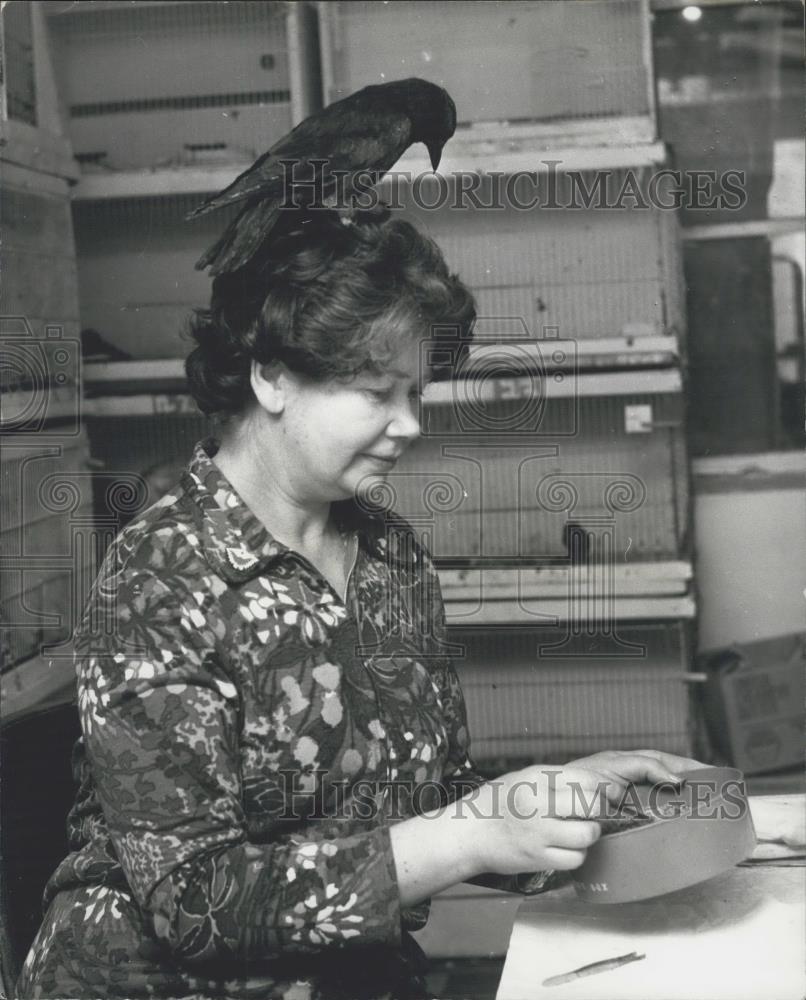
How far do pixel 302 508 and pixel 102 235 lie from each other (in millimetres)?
1400

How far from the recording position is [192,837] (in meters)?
1.11

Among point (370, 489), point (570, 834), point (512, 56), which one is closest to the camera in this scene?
point (570, 834)

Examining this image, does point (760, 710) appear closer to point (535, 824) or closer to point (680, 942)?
point (680, 942)

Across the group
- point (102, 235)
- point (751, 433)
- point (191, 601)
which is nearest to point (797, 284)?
point (751, 433)

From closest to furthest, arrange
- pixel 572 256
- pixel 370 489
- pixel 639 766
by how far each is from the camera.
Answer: pixel 639 766, pixel 370 489, pixel 572 256

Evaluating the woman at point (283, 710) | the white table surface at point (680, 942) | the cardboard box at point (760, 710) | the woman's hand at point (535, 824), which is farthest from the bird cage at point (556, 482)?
the woman's hand at point (535, 824)

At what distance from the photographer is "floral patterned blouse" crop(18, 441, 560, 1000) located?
1.11 meters

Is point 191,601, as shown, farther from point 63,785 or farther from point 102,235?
point 102,235

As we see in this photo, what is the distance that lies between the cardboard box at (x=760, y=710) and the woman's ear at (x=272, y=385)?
177cm

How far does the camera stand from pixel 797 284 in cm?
298

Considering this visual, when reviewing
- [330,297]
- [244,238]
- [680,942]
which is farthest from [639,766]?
[244,238]

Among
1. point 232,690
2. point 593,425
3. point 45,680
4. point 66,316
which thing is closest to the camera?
point 232,690

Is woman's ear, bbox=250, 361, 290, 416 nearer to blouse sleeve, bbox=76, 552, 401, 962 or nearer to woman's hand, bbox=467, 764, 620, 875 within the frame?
blouse sleeve, bbox=76, 552, 401, 962

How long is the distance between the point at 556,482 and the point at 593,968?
1560mm
